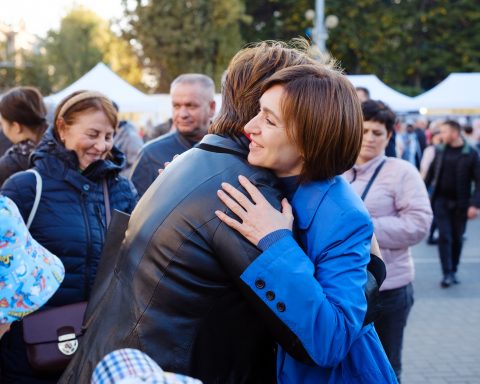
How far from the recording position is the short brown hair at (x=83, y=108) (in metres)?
2.95

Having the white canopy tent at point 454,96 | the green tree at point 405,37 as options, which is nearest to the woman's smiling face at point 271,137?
the white canopy tent at point 454,96

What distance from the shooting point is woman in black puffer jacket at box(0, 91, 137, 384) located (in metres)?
2.66

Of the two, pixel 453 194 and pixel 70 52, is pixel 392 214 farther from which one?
pixel 70 52

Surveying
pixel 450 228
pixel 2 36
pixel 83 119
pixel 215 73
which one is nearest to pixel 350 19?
pixel 215 73

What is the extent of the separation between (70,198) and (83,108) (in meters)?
0.51

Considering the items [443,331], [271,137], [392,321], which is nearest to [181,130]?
[392,321]

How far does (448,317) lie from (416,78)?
32.8 meters

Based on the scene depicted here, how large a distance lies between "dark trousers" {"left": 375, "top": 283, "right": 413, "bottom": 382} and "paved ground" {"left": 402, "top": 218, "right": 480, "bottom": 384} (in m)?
1.59

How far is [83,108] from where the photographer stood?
117 inches

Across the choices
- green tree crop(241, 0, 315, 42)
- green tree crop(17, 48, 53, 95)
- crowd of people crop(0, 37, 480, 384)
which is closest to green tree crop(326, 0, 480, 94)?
green tree crop(241, 0, 315, 42)

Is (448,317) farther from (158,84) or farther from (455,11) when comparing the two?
(455,11)

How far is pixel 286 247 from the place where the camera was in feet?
4.81

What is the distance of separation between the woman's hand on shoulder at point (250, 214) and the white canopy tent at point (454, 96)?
1285cm

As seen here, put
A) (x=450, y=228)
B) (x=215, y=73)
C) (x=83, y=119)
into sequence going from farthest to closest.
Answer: (x=215, y=73)
(x=450, y=228)
(x=83, y=119)
